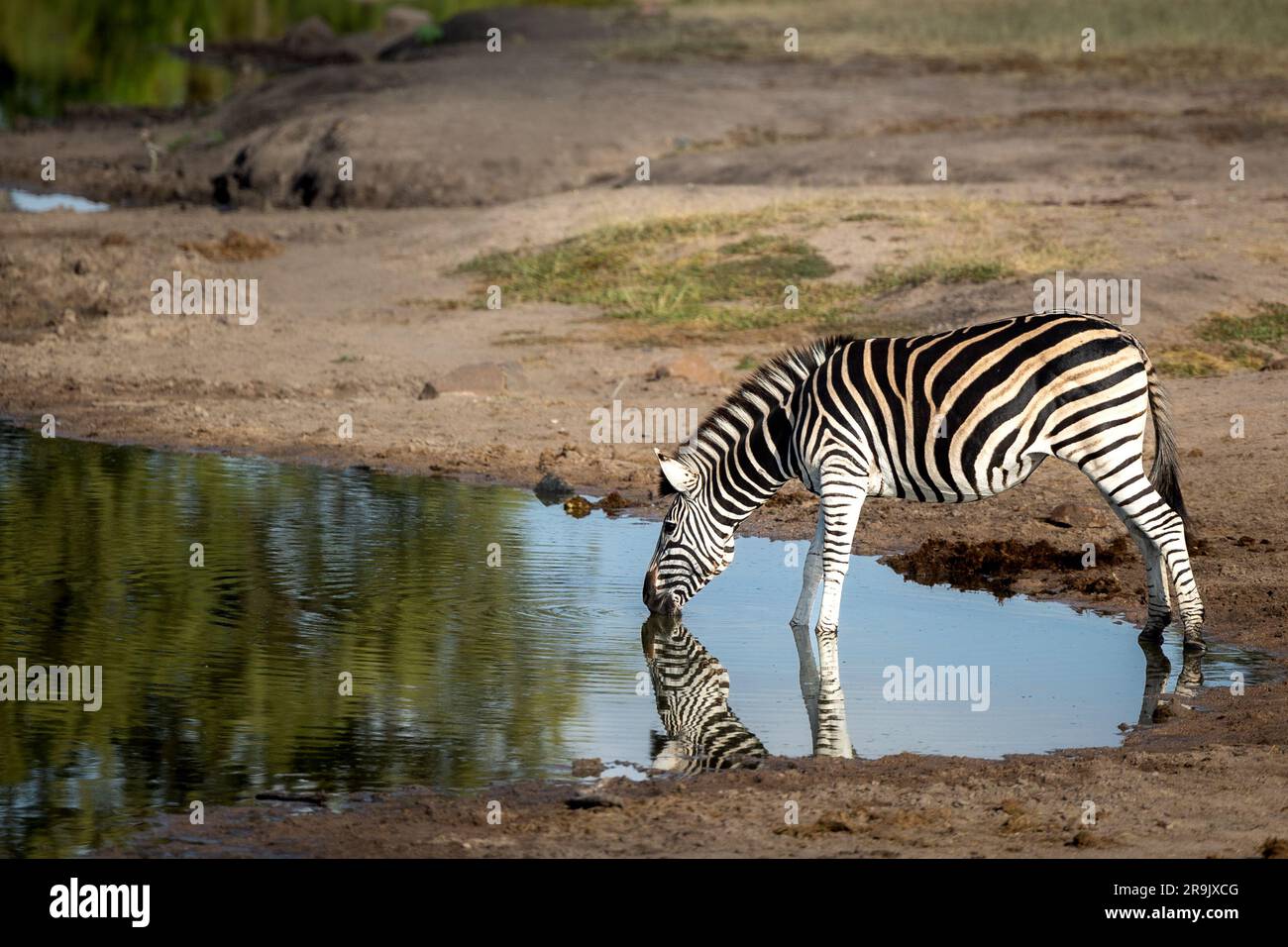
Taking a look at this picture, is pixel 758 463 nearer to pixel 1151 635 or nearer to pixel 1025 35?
pixel 1151 635

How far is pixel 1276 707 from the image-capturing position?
9.02 metres

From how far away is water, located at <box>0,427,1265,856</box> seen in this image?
8.34 metres

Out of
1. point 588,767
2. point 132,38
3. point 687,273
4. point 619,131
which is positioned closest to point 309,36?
point 132,38

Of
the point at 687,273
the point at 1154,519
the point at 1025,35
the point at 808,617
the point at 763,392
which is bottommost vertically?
the point at 808,617

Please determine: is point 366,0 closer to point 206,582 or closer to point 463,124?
point 463,124

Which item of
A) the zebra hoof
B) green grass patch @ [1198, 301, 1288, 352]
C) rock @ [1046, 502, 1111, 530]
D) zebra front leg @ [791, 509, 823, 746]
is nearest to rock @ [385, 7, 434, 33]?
green grass patch @ [1198, 301, 1288, 352]

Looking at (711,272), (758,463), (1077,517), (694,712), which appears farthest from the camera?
(711,272)

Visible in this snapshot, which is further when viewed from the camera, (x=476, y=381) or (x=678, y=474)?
(x=476, y=381)

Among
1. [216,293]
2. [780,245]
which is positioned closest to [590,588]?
[780,245]

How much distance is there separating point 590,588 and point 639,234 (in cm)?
1100

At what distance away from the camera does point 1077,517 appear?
42.3 ft

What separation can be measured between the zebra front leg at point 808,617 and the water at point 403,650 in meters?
0.11

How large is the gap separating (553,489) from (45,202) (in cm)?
1960

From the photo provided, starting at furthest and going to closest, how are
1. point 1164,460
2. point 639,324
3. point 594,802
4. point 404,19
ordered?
point 404,19 < point 639,324 < point 1164,460 < point 594,802
